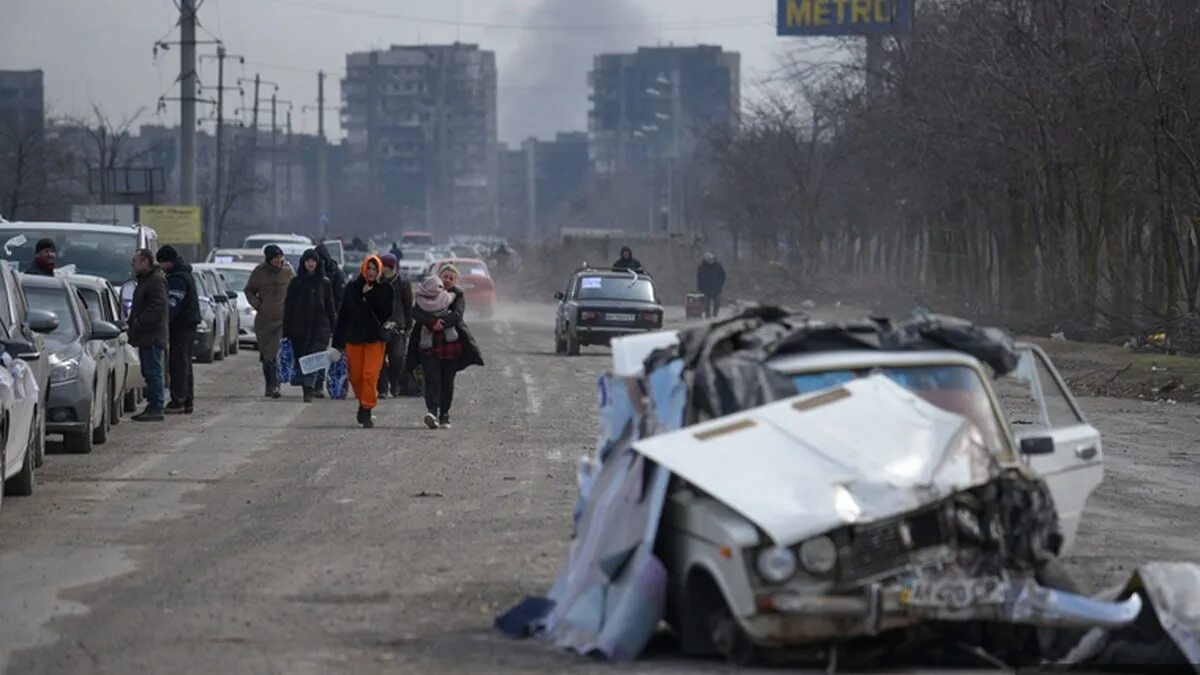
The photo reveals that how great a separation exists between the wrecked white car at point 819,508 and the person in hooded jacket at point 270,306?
53.6ft

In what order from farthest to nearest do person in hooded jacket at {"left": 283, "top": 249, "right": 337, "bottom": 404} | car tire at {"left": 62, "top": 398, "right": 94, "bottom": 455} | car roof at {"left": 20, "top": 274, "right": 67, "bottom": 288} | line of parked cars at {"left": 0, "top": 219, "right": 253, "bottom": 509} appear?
person in hooded jacket at {"left": 283, "top": 249, "right": 337, "bottom": 404}, car roof at {"left": 20, "top": 274, "right": 67, "bottom": 288}, car tire at {"left": 62, "top": 398, "right": 94, "bottom": 455}, line of parked cars at {"left": 0, "top": 219, "right": 253, "bottom": 509}

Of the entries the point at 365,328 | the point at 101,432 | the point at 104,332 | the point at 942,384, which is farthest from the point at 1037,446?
the point at 365,328

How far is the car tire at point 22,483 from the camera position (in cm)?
1480

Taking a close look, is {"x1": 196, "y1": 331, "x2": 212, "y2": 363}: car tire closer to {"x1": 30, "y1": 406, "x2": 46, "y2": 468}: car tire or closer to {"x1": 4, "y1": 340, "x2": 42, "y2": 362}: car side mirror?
{"x1": 30, "y1": 406, "x2": 46, "y2": 468}: car tire

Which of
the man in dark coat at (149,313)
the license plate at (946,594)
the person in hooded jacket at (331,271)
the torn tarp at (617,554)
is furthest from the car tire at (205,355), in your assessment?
the license plate at (946,594)

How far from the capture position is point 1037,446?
9.81 meters

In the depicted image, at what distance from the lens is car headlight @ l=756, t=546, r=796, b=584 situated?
26.7 feet

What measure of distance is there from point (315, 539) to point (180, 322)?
34.4 feet

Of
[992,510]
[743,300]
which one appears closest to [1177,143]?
[992,510]

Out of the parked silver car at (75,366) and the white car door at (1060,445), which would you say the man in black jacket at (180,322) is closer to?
the parked silver car at (75,366)

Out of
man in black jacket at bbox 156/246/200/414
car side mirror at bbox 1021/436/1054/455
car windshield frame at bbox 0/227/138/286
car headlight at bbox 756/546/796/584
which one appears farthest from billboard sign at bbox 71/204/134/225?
car headlight at bbox 756/546/796/584

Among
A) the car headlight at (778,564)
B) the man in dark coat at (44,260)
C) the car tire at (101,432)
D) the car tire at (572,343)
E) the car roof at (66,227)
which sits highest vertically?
the car roof at (66,227)

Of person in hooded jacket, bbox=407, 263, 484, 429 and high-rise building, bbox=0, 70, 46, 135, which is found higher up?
high-rise building, bbox=0, 70, 46, 135

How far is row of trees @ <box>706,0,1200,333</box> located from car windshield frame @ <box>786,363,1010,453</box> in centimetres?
2413
